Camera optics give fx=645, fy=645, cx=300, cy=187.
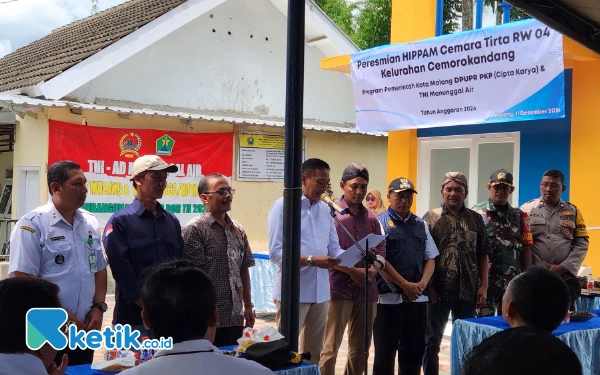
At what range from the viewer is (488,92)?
7527 mm

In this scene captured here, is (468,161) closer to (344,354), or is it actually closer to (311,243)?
(344,354)

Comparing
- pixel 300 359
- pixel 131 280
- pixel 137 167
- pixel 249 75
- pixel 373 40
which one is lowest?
pixel 300 359

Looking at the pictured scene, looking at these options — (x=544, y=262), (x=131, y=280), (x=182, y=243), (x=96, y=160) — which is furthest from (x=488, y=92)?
(x=96, y=160)

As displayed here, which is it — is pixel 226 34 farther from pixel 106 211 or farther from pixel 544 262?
pixel 544 262

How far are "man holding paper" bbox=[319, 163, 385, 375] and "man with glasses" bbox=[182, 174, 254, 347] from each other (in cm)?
92

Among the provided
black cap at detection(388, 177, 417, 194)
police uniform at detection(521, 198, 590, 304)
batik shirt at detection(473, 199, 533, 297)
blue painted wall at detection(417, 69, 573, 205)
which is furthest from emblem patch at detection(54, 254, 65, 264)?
blue painted wall at detection(417, 69, 573, 205)

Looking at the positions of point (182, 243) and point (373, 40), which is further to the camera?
point (373, 40)

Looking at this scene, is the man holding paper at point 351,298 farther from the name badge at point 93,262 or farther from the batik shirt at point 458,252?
the name badge at point 93,262

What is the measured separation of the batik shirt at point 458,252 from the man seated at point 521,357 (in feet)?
12.9

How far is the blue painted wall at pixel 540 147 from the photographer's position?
25.1 feet

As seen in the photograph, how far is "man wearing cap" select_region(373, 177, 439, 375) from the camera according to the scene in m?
5.08

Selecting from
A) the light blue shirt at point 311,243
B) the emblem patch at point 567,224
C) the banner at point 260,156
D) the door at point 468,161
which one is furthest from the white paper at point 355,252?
the banner at point 260,156

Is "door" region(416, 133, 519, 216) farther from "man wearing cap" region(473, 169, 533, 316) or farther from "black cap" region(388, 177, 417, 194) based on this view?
"black cap" region(388, 177, 417, 194)

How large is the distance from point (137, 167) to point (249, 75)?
30.4ft
